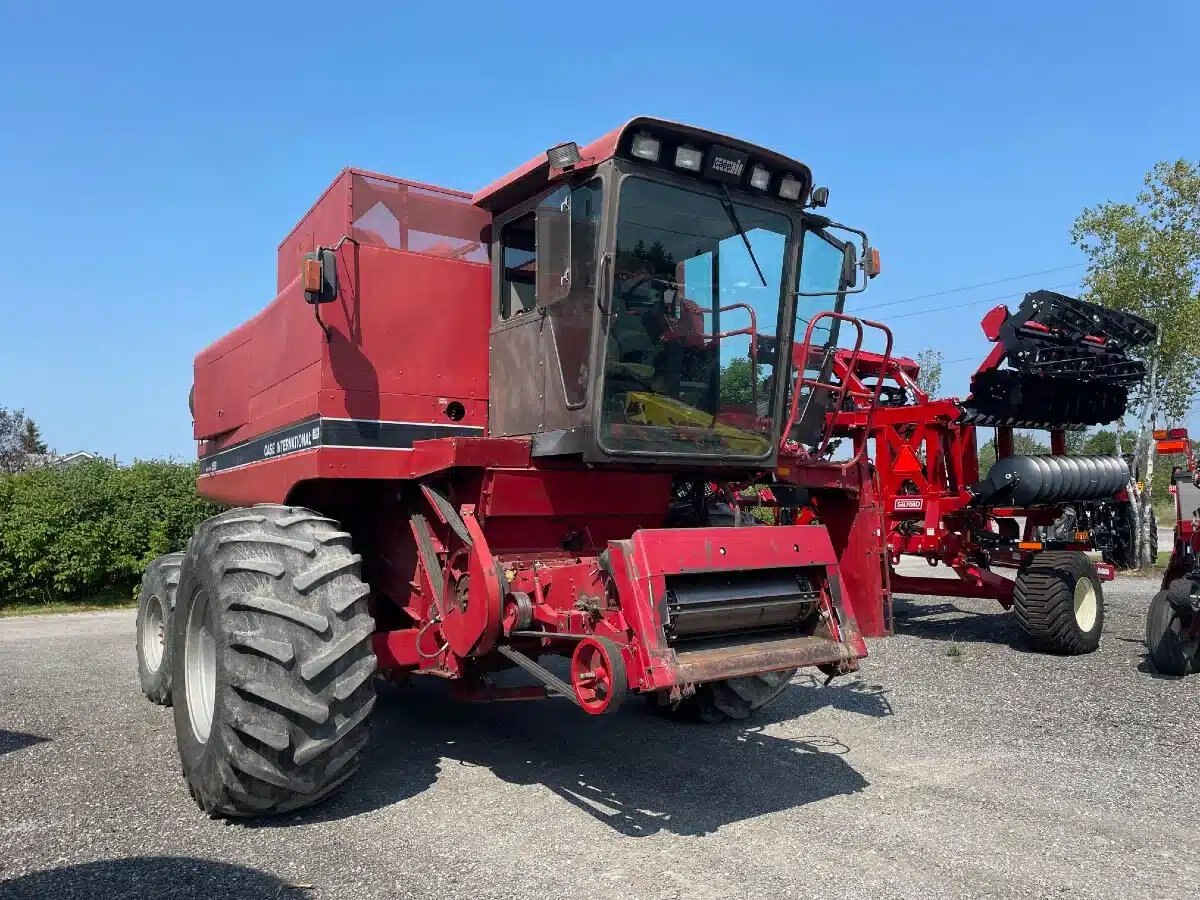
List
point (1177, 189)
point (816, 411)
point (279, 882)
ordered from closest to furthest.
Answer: point (279, 882), point (816, 411), point (1177, 189)

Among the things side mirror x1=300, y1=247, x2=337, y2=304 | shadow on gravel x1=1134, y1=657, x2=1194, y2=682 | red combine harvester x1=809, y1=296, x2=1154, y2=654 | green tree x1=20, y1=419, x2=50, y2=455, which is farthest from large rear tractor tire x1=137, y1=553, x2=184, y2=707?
green tree x1=20, y1=419, x2=50, y2=455

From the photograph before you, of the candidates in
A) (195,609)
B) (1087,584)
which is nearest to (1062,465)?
(1087,584)

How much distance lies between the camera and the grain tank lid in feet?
14.1

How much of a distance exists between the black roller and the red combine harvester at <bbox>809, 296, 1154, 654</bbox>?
1 cm

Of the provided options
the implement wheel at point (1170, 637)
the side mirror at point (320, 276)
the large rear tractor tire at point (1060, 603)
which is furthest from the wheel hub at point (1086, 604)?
the side mirror at point (320, 276)

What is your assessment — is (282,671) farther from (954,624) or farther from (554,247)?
(954,624)

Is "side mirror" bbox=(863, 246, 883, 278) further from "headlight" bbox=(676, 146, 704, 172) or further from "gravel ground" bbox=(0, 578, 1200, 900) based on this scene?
"gravel ground" bbox=(0, 578, 1200, 900)

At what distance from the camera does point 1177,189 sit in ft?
58.1

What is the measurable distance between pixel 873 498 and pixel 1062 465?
5.30 metres

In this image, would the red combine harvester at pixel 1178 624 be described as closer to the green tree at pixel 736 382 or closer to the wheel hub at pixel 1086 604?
the wheel hub at pixel 1086 604

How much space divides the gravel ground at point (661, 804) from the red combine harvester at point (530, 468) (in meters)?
0.44

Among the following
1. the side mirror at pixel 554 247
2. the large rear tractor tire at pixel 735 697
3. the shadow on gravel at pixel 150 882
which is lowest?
the shadow on gravel at pixel 150 882

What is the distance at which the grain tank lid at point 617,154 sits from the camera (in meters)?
4.31

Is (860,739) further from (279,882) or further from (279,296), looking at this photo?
(279,296)
